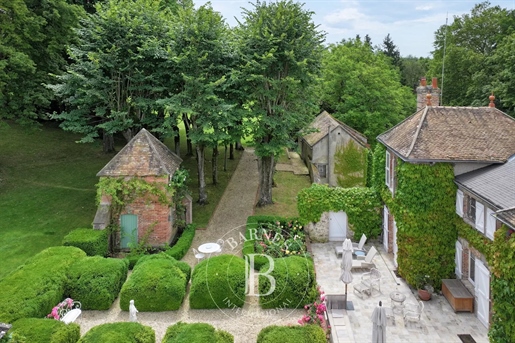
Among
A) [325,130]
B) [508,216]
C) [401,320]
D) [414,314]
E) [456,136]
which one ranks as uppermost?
[325,130]

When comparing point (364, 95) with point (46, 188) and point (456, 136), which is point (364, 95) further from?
point (46, 188)

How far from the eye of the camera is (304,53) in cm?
2683

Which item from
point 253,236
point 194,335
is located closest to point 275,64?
point 253,236

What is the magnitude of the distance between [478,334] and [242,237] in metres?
→ 13.5

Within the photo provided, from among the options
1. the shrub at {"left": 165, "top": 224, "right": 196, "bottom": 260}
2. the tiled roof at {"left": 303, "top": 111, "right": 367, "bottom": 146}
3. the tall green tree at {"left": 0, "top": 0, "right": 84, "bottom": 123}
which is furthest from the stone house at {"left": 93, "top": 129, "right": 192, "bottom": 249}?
the tiled roof at {"left": 303, "top": 111, "right": 367, "bottom": 146}

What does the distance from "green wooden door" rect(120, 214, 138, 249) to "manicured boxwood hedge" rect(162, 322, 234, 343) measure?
33.5 feet

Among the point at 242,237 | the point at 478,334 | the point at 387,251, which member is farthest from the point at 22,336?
the point at 387,251

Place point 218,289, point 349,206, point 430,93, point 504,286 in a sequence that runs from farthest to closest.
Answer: point 349,206
point 430,93
point 218,289
point 504,286

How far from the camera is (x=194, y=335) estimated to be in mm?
13656

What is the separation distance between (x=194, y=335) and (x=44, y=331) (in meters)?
5.04

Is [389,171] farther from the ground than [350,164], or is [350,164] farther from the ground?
[389,171]

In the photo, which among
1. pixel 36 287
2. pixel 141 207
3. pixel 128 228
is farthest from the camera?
pixel 128 228

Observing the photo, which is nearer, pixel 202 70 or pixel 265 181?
pixel 202 70

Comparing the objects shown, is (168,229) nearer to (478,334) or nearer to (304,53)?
(304,53)
